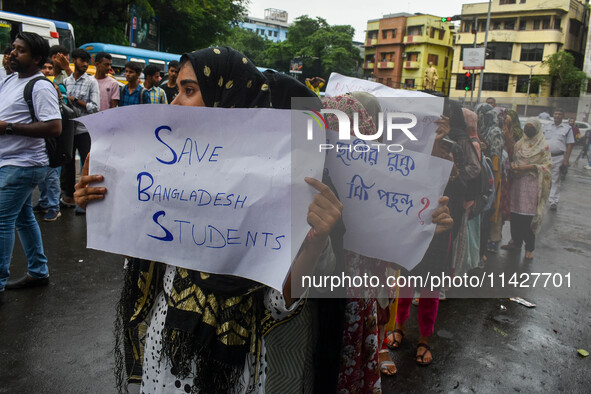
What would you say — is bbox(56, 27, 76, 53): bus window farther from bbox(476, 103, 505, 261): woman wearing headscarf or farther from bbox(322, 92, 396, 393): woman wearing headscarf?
bbox(322, 92, 396, 393): woman wearing headscarf

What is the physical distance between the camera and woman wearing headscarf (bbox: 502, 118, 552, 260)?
5578mm

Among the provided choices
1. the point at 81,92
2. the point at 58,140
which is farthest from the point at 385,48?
the point at 58,140

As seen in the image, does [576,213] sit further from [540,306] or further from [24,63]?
[24,63]

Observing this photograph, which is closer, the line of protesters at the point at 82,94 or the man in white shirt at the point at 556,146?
the line of protesters at the point at 82,94

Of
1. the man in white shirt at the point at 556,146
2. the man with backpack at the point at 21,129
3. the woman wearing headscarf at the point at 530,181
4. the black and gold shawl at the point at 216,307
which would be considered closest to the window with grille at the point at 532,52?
the man in white shirt at the point at 556,146

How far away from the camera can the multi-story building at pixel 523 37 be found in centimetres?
4656

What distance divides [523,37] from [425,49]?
44.6ft

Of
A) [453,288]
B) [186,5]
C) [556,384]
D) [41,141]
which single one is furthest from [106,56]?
[186,5]

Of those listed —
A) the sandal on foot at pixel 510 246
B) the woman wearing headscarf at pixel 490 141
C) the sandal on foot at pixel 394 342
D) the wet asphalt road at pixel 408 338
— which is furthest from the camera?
the sandal on foot at pixel 510 246

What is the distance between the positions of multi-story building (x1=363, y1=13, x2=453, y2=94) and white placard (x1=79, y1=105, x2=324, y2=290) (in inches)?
2348

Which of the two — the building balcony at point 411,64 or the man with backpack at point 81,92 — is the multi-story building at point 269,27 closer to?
the building balcony at point 411,64

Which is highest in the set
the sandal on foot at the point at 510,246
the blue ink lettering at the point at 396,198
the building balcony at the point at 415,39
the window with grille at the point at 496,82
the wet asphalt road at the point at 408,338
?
the building balcony at the point at 415,39

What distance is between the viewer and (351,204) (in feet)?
5.38

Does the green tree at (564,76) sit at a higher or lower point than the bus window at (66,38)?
higher
